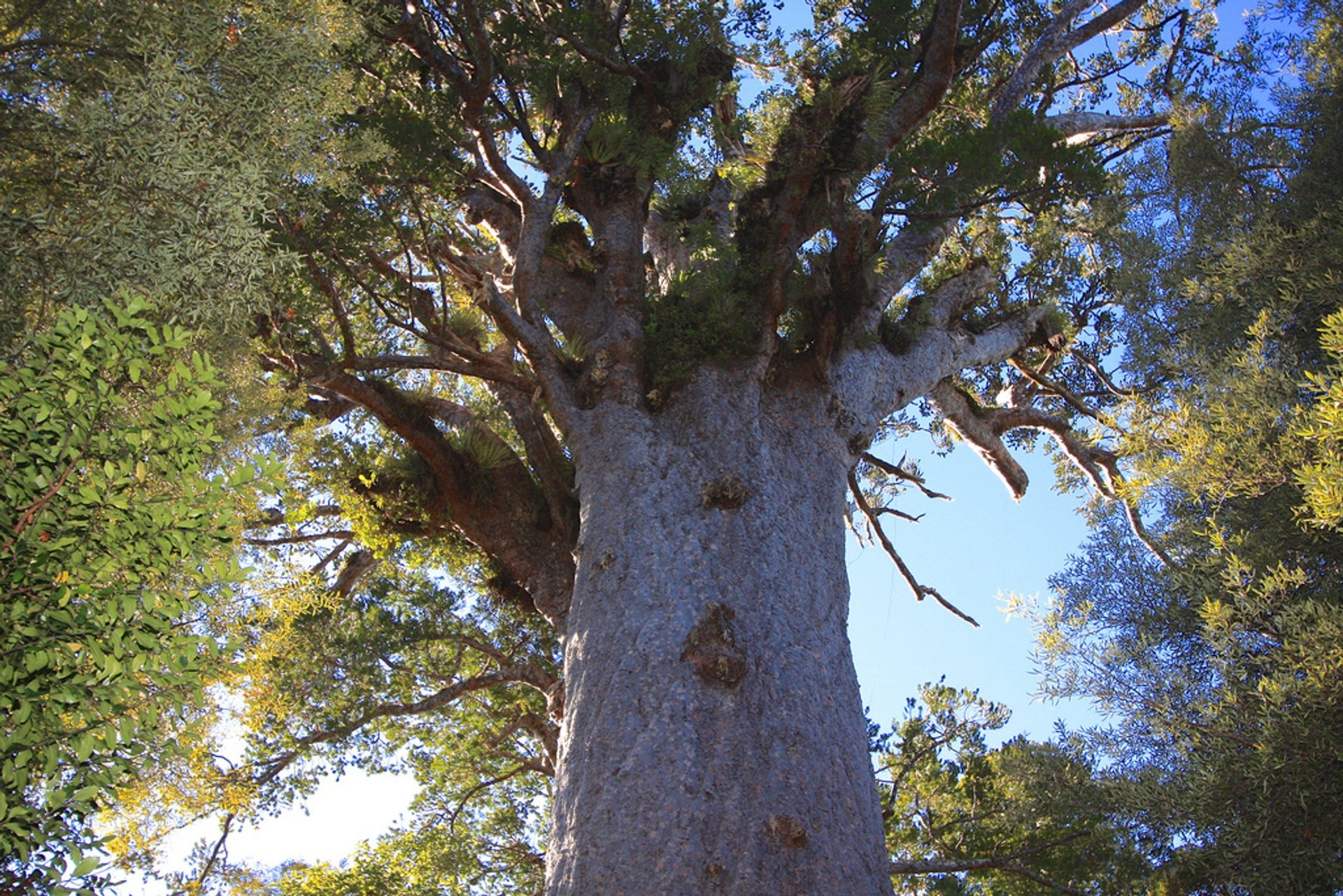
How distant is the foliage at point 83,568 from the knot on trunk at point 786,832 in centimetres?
213

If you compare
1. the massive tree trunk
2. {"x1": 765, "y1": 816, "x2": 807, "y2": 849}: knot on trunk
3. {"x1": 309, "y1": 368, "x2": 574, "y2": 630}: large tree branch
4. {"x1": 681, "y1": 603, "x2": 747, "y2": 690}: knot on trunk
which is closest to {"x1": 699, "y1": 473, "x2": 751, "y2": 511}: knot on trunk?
the massive tree trunk

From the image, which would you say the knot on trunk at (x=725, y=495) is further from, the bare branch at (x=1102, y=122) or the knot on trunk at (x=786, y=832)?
the bare branch at (x=1102, y=122)

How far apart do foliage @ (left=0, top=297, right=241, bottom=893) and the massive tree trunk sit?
1.94m

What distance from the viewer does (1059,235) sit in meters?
8.25

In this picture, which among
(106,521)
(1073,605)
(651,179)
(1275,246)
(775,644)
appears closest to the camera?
(106,521)

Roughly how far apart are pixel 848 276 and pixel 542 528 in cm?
235

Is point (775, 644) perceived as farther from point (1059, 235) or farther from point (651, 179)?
point (1059, 235)

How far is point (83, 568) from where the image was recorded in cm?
174

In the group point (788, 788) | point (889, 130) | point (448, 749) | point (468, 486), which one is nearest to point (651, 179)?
point (889, 130)

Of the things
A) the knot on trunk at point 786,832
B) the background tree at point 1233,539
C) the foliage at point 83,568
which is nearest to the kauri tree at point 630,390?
the knot on trunk at point 786,832

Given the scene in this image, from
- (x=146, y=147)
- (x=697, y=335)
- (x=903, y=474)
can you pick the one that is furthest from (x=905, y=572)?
(x=146, y=147)

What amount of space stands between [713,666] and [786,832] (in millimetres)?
707

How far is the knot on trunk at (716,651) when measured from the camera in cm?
369

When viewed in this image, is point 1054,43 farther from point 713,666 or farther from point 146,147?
point 146,147
